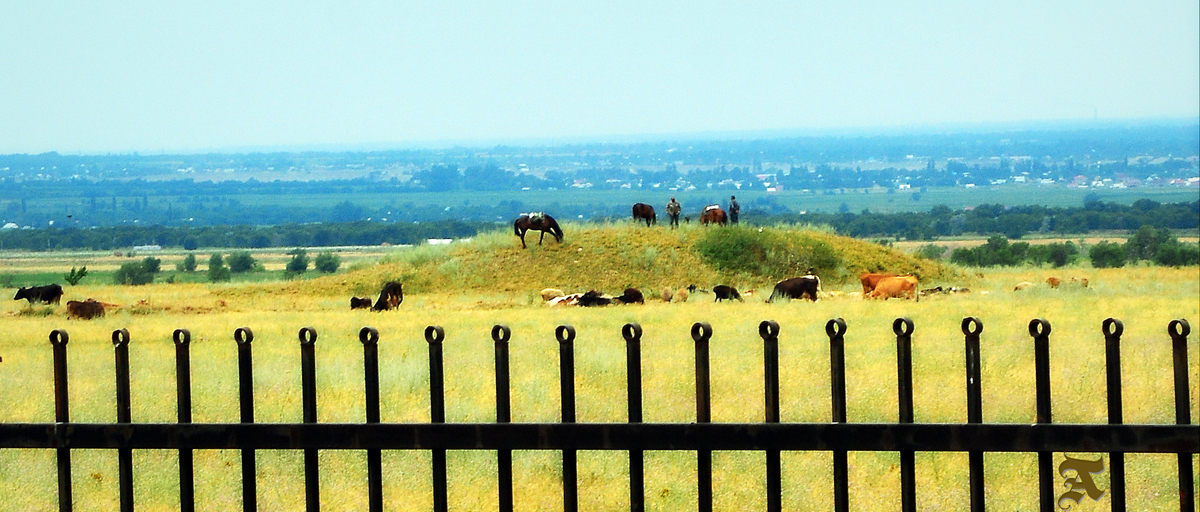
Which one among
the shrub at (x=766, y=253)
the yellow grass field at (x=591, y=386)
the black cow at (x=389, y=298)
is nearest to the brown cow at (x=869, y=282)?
the yellow grass field at (x=591, y=386)

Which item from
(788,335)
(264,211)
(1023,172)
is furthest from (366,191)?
(1023,172)

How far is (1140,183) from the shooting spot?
163 meters

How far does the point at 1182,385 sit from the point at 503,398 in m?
2.18

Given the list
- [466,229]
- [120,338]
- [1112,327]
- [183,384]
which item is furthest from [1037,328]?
[466,229]

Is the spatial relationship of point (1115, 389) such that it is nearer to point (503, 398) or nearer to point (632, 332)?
point (632, 332)

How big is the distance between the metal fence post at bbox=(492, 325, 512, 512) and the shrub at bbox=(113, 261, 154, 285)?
690 inches

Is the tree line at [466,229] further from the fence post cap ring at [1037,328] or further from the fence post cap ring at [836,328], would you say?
the fence post cap ring at [1037,328]

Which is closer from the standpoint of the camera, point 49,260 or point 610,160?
point 49,260

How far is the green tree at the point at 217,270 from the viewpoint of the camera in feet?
97.9

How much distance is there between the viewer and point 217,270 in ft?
99.5

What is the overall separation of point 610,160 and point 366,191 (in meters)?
89.8

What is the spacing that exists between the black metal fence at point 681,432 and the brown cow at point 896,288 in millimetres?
22079

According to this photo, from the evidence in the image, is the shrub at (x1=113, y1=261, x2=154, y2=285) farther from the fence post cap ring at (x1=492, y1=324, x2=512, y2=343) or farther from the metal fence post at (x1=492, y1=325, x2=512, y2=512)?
the fence post cap ring at (x1=492, y1=324, x2=512, y2=343)

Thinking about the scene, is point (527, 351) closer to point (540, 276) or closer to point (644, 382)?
point (644, 382)
